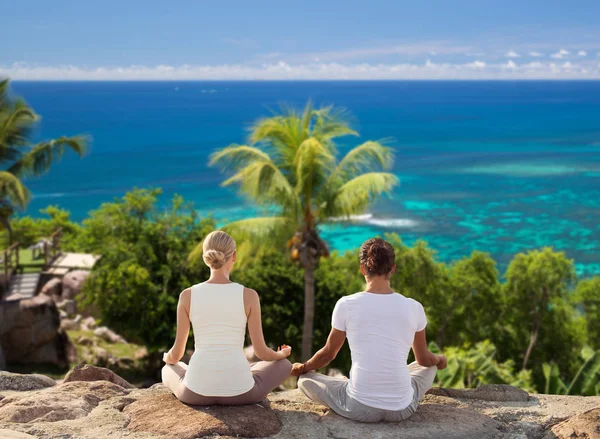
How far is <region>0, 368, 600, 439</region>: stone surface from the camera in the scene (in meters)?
4.94

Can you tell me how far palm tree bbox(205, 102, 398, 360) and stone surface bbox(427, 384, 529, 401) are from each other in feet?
40.5

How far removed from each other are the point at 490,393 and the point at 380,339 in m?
1.80

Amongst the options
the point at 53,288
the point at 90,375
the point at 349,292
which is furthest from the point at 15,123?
the point at 90,375

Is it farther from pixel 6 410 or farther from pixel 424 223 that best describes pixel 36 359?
pixel 424 223

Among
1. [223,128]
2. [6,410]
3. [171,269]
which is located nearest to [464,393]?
[6,410]

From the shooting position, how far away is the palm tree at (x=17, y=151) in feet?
66.0

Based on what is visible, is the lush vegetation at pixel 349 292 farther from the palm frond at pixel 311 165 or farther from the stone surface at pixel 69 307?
the palm frond at pixel 311 165

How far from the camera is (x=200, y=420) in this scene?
498cm

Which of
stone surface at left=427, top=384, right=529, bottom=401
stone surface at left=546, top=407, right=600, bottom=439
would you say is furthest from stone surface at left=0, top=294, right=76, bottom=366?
stone surface at left=546, top=407, right=600, bottom=439

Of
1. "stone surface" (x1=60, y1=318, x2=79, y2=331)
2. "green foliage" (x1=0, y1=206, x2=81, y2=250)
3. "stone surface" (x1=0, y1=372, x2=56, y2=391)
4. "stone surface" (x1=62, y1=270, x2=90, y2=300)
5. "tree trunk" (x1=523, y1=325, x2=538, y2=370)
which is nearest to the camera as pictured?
"stone surface" (x1=0, y1=372, x2=56, y2=391)

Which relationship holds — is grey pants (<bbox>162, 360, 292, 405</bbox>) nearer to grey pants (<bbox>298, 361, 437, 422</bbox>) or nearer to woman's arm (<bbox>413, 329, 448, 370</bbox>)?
grey pants (<bbox>298, 361, 437, 422</bbox>)

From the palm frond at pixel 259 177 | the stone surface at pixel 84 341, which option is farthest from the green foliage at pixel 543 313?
the stone surface at pixel 84 341

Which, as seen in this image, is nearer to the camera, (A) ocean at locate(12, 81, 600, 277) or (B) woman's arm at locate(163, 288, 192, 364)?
(B) woman's arm at locate(163, 288, 192, 364)

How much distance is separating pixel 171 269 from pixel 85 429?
1986cm
